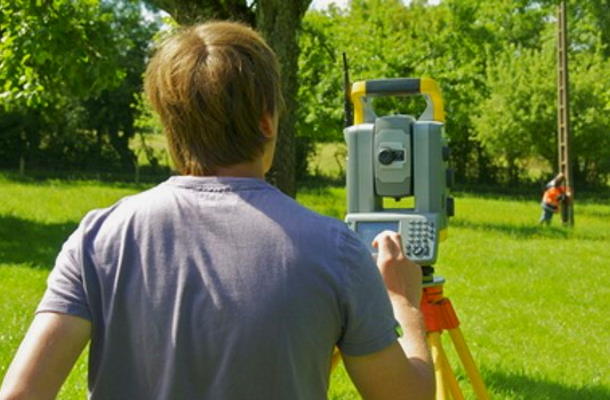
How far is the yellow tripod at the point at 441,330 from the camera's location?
151 inches

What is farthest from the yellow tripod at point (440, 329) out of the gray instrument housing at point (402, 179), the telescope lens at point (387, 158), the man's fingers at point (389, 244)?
the man's fingers at point (389, 244)

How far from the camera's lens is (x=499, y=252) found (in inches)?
722

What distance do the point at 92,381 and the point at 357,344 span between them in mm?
483

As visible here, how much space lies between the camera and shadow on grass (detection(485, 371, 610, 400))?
277 inches

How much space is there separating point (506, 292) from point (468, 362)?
964 cm

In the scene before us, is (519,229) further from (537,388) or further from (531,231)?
(537,388)

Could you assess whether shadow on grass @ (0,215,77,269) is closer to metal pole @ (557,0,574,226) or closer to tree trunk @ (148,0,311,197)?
tree trunk @ (148,0,311,197)

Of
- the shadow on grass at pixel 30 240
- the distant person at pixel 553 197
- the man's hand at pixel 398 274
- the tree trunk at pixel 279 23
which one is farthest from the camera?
the distant person at pixel 553 197

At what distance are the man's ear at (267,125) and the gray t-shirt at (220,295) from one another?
87mm

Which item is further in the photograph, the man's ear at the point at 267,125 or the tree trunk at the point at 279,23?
the tree trunk at the point at 279,23

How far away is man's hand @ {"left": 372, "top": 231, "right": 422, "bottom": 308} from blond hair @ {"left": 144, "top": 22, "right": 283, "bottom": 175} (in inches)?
13.1

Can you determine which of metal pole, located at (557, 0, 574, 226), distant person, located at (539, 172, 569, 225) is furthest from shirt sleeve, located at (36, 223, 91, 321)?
distant person, located at (539, 172, 569, 225)

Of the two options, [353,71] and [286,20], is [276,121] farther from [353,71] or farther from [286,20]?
[353,71]

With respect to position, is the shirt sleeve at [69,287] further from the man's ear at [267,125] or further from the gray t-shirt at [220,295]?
the man's ear at [267,125]
